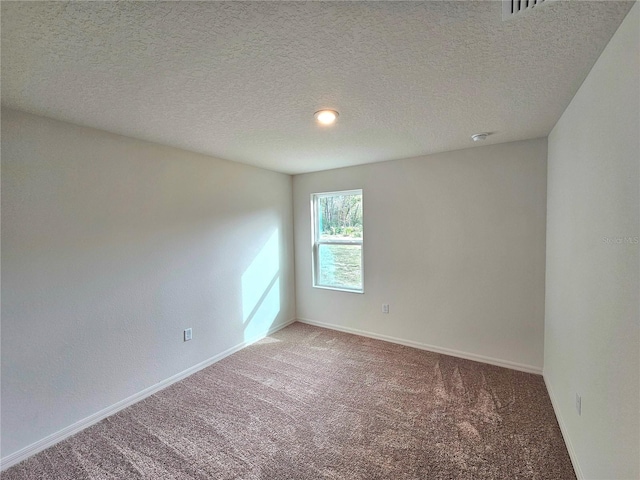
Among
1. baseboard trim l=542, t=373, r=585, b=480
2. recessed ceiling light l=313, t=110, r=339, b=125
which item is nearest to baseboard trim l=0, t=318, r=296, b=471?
recessed ceiling light l=313, t=110, r=339, b=125

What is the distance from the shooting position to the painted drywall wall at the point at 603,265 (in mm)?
1052

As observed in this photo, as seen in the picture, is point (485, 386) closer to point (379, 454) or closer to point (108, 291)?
point (379, 454)

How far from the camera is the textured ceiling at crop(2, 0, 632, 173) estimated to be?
1.03 metres

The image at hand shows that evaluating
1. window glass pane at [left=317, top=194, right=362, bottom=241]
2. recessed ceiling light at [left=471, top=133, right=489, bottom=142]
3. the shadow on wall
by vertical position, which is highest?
recessed ceiling light at [left=471, top=133, right=489, bottom=142]

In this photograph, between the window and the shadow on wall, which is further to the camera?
the window

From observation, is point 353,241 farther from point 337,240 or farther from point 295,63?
point 295,63

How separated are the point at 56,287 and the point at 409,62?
2617mm

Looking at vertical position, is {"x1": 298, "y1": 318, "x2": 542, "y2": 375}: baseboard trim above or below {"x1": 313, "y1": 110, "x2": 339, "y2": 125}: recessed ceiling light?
below

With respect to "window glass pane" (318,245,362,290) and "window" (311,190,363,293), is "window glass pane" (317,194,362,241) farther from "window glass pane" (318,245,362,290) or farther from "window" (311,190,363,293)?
"window glass pane" (318,245,362,290)

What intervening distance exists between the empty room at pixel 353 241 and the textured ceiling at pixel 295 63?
0.04ft

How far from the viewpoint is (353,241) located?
379 centimetres

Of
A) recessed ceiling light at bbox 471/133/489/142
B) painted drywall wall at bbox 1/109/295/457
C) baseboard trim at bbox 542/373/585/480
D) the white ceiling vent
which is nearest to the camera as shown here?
the white ceiling vent

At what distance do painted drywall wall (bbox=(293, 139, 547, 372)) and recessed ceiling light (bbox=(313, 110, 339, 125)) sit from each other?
1538 millimetres

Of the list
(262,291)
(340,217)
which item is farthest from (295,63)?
(262,291)
